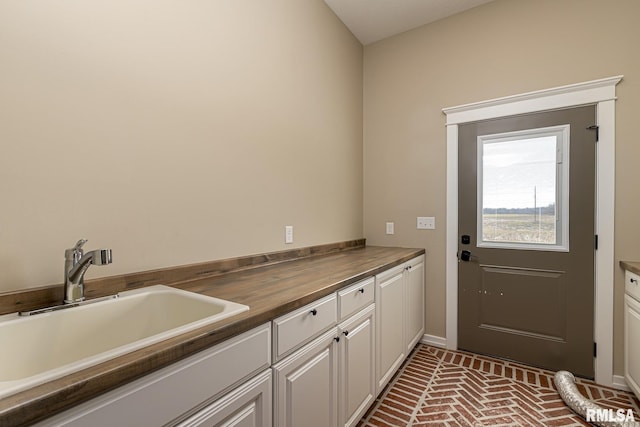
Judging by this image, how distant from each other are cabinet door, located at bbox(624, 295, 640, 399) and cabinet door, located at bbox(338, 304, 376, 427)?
1708mm

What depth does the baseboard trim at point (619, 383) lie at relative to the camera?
7.13 feet

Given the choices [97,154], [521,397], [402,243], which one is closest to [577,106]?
[402,243]

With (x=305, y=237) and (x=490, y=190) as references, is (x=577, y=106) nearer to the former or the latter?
(x=490, y=190)

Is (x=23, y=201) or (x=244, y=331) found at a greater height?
(x=23, y=201)

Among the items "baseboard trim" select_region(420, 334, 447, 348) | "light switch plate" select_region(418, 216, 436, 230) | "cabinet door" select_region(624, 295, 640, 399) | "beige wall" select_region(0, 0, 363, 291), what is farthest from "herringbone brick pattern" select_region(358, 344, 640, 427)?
"beige wall" select_region(0, 0, 363, 291)

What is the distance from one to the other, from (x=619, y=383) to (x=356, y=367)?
2058 mm

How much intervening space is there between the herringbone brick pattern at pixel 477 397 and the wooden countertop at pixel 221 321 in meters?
0.90

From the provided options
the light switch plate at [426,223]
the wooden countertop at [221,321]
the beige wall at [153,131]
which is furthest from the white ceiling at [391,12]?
the wooden countertop at [221,321]

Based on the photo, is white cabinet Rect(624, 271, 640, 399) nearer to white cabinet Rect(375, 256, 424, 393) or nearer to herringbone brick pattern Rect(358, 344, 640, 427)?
herringbone brick pattern Rect(358, 344, 640, 427)

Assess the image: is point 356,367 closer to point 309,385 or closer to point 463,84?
point 309,385

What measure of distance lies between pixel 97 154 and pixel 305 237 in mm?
1484

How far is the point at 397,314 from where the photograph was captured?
89.6 inches

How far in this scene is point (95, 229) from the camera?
1.23 m

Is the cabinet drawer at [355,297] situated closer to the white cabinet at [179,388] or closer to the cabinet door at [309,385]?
the cabinet door at [309,385]
